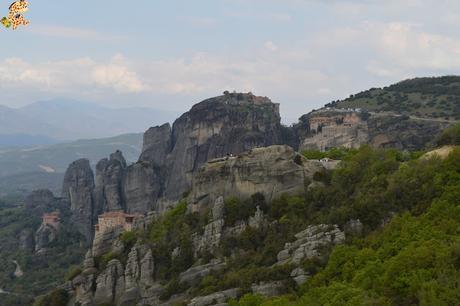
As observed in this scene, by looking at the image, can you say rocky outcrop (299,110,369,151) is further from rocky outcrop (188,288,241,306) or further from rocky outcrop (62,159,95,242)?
rocky outcrop (188,288,241,306)

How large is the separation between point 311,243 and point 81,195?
295 ft

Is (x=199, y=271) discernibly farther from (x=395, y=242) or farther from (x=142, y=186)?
(x=142, y=186)

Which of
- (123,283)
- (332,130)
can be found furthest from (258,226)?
(332,130)

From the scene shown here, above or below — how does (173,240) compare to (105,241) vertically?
above

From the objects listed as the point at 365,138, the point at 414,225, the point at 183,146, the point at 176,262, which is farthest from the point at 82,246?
the point at 414,225

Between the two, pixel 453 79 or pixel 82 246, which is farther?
pixel 453 79

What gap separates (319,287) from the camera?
37.9 m

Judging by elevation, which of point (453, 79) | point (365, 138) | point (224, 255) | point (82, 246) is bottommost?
point (82, 246)

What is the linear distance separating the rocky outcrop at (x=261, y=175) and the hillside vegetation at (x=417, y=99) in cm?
5197

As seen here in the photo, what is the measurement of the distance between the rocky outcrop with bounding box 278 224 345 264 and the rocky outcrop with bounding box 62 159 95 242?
246 feet

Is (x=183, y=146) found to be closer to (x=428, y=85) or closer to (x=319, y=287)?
(x=428, y=85)

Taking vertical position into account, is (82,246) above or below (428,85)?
below

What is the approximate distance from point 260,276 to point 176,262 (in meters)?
11.2

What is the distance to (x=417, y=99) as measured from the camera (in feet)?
384
